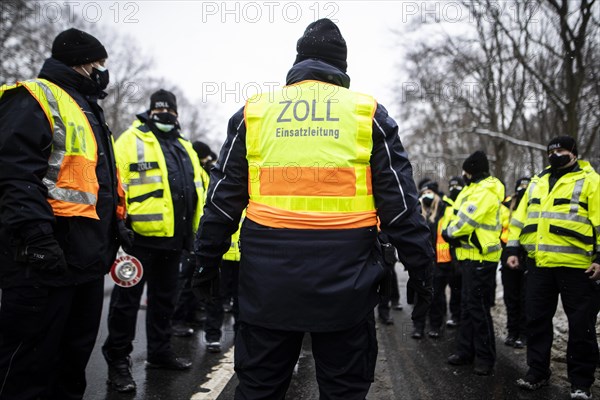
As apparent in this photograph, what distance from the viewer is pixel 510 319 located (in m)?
6.04

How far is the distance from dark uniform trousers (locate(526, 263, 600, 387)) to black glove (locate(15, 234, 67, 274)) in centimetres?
391

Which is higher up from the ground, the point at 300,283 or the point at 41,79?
the point at 41,79

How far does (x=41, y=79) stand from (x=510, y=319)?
5.86 metres

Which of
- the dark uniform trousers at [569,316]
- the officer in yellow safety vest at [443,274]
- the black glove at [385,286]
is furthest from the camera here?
the officer in yellow safety vest at [443,274]

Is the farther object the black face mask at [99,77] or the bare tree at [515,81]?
the bare tree at [515,81]

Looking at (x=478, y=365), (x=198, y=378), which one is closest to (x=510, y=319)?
(x=478, y=365)

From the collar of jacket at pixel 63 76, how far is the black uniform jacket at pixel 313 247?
130 centimetres

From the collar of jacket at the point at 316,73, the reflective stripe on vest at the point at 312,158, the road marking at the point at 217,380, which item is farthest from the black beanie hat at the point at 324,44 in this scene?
the road marking at the point at 217,380

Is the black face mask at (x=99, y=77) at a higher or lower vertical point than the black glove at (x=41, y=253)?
higher

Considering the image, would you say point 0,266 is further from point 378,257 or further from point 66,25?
point 66,25

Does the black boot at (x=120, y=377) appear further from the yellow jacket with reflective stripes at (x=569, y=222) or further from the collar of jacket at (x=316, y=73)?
the yellow jacket with reflective stripes at (x=569, y=222)

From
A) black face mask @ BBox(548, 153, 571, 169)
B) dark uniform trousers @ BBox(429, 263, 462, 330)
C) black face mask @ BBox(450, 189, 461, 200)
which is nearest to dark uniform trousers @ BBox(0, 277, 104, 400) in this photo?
black face mask @ BBox(548, 153, 571, 169)

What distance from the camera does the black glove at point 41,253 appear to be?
242cm

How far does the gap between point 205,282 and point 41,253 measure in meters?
0.87
